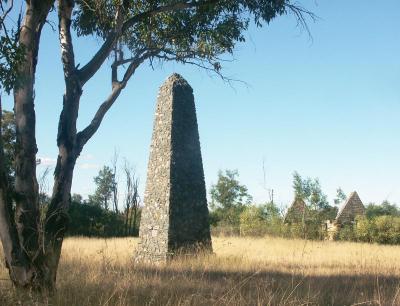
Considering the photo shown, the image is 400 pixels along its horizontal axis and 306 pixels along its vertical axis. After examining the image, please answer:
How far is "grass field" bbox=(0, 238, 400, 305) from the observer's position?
527 centimetres

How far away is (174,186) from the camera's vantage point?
12.5 meters

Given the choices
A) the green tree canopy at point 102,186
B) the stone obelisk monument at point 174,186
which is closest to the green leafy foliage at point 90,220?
the stone obelisk monument at point 174,186

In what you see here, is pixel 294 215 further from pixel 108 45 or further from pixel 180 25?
pixel 108 45

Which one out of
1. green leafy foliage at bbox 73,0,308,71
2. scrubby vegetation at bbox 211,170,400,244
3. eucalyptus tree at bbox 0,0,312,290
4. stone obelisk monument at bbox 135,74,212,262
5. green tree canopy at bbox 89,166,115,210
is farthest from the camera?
green tree canopy at bbox 89,166,115,210

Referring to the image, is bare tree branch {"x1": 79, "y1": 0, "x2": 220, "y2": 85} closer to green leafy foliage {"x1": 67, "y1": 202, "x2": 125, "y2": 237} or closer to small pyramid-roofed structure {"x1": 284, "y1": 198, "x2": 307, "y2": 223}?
green leafy foliage {"x1": 67, "y1": 202, "x2": 125, "y2": 237}

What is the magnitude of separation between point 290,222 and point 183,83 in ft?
46.1

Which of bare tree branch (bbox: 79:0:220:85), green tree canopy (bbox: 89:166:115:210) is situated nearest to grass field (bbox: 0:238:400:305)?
bare tree branch (bbox: 79:0:220:85)

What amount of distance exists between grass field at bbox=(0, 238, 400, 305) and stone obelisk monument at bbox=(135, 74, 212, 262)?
3.39ft

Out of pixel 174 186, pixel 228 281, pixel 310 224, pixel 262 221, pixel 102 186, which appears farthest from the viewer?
pixel 102 186

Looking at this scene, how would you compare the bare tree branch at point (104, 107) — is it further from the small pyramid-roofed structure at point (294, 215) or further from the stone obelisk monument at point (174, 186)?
the small pyramid-roofed structure at point (294, 215)

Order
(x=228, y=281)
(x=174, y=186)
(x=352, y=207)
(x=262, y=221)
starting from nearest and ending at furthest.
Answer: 1. (x=228, y=281)
2. (x=174, y=186)
3. (x=262, y=221)
4. (x=352, y=207)

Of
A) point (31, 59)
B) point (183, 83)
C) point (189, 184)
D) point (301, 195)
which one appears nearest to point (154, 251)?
point (189, 184)

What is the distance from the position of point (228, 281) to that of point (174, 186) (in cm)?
521

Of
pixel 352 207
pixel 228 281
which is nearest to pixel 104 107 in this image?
pixel 228 281
